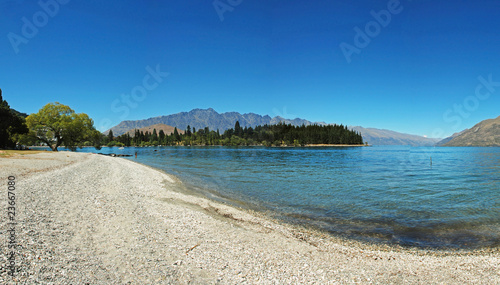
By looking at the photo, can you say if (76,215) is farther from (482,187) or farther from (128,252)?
(482,187)

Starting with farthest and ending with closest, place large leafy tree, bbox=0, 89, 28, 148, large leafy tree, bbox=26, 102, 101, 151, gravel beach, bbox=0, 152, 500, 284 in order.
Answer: large leafy tree, bbox=26, 102, 101, 151 < large leafy tree, bbox=0, 89, 28, 148 < gravel beach, bbox=0, 152, 500, 284

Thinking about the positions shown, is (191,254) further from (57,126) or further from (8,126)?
(57,126)

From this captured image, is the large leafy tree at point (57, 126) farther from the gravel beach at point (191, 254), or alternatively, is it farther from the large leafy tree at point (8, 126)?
the gravel beach at point (191, 254)

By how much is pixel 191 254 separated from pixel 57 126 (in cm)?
9155

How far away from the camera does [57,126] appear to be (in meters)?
77.6

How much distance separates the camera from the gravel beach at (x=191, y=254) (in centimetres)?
747

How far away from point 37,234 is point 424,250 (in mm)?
16491

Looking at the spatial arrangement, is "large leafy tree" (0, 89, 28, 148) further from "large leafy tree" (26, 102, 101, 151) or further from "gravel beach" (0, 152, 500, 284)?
"gravel beach" (0, 152, 500, 284)

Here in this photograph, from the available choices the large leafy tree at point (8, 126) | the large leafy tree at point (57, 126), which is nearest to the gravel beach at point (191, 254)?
the large leafy tree at point (8, 126)

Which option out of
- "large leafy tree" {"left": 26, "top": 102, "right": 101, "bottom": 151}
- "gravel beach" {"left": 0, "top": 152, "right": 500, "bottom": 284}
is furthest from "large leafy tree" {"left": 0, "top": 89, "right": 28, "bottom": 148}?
"gravel beach" {"left": 0, "top": 152, "right": 500, "bottom": 284}

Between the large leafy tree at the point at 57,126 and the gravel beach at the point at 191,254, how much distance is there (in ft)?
270

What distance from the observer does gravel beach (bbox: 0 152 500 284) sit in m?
7.47

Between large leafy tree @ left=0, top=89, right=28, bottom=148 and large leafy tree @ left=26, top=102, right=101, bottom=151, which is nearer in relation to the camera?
large leafy tree @ left=0, top=89, right=28, bottom=148

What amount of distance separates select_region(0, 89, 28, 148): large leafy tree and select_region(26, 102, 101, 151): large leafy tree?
24.6ft
